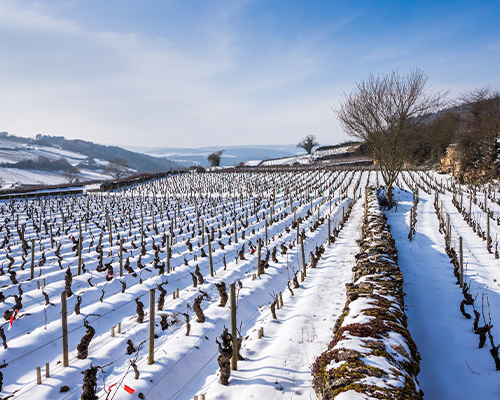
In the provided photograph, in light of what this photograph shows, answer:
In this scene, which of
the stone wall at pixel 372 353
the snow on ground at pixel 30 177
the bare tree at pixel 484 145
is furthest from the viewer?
the snow on ground at pixel 30 177

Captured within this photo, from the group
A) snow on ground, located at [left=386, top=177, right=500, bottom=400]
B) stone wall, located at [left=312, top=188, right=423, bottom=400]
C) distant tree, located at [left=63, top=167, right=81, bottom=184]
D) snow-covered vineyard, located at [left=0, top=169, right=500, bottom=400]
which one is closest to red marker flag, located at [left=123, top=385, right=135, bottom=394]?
snow-covered vineyard, located at [left=0, top=169, right=500, bottom=400]

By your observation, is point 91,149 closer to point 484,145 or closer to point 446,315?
point 484,145

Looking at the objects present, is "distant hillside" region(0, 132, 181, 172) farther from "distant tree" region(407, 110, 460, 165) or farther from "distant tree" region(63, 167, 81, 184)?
"distant tree" region(407, 110, 460, 165)

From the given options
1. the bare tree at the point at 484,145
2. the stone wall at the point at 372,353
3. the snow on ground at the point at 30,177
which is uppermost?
the bare tree at the point at 484,145

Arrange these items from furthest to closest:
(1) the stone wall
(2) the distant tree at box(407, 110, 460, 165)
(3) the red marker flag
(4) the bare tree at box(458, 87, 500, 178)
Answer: (2) the distant tree at box(407, 110, 460, 165) → (4) the bare tree at box(458, 87, 500, 178) → (3) the red marker flag → (1) the stone wall

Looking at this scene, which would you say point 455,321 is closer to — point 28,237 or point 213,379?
point 213,379

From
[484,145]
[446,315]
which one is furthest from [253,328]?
[484,145]

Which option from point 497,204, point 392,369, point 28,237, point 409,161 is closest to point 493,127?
point 497,204

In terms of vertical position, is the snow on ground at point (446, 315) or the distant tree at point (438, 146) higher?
the distant tree at point (438, 146)

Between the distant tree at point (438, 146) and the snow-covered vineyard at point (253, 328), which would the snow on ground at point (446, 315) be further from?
the distant tree at point (438, 146)

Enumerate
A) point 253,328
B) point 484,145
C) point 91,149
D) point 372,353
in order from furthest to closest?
point 91,149 → point 484,145 → point 253,328 → point 372,353

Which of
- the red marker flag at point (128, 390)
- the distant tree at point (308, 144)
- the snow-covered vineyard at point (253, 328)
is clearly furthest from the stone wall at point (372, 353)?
the distant tree at point (308, 144)

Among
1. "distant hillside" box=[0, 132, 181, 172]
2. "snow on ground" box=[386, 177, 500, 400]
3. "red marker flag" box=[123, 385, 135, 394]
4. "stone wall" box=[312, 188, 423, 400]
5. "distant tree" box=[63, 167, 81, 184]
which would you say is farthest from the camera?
"distant hillside" box=[0, 132, 181, 172]

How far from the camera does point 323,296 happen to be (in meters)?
6.94
